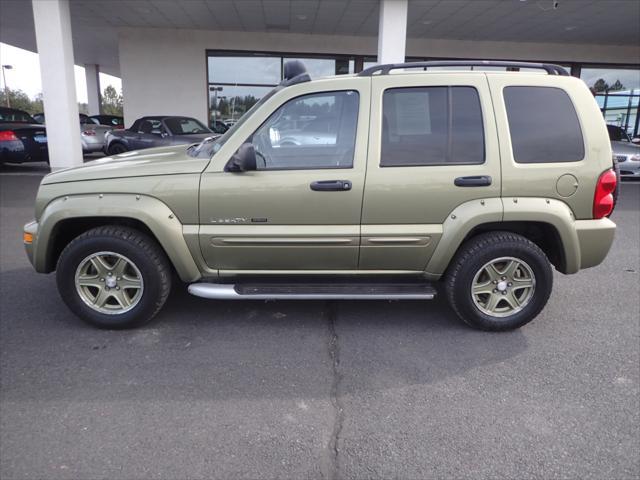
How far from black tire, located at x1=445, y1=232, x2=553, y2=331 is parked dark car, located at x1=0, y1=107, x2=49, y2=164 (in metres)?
12.5

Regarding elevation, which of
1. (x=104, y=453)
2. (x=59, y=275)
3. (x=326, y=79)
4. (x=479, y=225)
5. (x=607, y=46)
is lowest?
(x=104, y=453)

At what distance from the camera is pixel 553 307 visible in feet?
13.8

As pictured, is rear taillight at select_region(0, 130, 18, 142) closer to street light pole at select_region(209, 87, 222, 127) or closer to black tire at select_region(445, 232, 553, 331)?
street light pole at select_region(209, 87, 222, 127)

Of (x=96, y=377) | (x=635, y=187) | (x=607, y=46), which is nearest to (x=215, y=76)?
(x=635, y=187)

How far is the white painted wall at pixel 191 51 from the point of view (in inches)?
646

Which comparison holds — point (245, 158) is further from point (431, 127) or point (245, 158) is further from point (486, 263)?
point (486, 263)

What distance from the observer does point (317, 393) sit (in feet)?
9.45

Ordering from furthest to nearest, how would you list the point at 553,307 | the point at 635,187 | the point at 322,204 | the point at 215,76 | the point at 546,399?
the point at 215,76, the point at 635,187, the point at 553,307, the point at 322,204, the point at 546,399

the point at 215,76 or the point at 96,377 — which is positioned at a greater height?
the point at 215,76

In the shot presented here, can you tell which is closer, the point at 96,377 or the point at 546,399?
the point at 546,399

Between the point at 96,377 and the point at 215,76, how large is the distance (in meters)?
15.8

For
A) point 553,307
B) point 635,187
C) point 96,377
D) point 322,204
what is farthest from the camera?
point 635,187

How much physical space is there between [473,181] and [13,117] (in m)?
15.0

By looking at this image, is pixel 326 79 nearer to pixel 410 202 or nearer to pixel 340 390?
pixel 410 202
